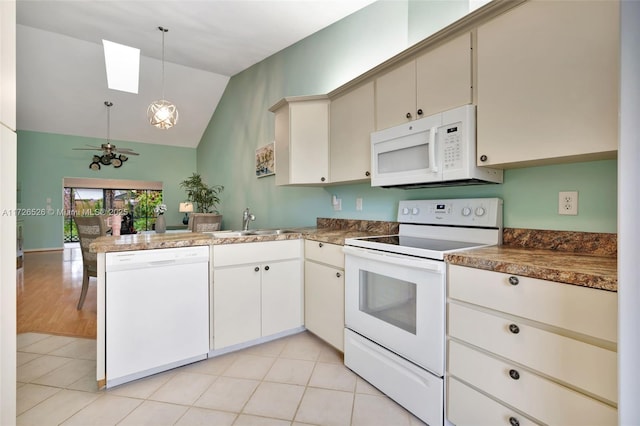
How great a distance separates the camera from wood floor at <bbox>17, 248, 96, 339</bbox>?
2707 mm

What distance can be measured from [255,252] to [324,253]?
510 mm

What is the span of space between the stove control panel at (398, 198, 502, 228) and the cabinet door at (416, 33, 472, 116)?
566mm

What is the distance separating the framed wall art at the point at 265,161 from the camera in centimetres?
404

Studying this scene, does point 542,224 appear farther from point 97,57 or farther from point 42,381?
point 97,57

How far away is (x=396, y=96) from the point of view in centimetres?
200

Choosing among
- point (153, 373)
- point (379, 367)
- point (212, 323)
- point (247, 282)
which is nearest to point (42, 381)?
point (153, 373)

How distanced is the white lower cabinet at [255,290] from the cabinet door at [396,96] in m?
1.17

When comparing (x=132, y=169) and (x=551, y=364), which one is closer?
(x=551, y=364)

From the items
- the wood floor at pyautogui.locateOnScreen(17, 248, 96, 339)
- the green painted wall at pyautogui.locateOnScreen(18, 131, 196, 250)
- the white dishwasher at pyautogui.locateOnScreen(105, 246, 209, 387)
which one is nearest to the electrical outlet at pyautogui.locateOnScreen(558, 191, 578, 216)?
the white dishwasher at pyautogui.locateOnScreen(105, 246, 209, 387)

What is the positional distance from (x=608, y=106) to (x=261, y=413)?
2.06 m

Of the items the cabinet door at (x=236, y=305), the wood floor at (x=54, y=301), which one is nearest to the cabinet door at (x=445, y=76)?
the cabinet door at (x=236, y=305)

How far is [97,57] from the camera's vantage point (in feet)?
16.0

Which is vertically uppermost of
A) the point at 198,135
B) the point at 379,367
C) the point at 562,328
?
the point at 198,135

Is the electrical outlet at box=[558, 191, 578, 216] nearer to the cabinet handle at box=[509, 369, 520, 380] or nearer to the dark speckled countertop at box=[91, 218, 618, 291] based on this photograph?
the dark speckled countertop at box=[91, 218, 618, 291]
